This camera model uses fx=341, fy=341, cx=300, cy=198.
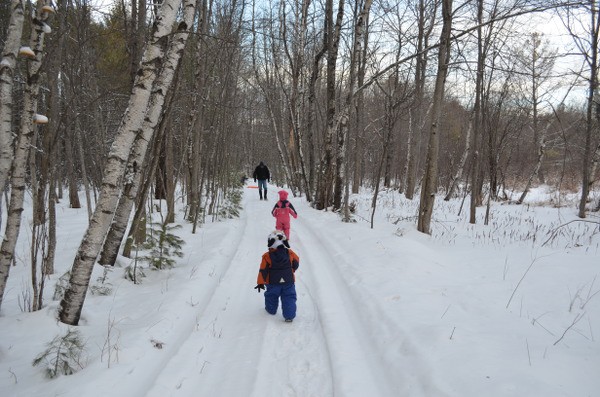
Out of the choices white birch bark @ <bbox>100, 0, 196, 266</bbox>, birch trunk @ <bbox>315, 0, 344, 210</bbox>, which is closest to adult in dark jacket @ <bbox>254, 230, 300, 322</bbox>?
white birch bark @ <bbox>100, 0, 196, 266</bbox>

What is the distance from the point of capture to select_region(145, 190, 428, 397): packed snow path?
302 cm

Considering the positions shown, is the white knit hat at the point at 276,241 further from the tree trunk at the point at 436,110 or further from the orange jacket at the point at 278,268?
the tree trunk at the point at 436,110

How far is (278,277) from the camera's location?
4.58 m

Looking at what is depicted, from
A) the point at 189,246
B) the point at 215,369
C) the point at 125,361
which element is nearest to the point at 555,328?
the point at 215,369

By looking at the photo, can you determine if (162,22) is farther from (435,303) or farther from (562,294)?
(562,294)

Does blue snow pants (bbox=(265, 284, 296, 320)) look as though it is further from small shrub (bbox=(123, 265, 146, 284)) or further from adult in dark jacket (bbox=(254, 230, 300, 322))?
small shrub (bbox=(123, 265, 146, 284))

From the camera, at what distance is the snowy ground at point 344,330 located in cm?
290

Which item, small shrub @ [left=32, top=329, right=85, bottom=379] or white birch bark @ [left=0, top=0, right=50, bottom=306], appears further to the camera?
white birch bark @ [left=0, top=0, right=50, bottom=306]

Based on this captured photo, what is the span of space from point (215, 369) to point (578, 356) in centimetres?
332

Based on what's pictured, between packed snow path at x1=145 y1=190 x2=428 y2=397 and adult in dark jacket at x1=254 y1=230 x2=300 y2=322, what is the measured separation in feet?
0.68

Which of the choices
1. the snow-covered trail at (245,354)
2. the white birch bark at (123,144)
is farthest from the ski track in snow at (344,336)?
the white birch bark at (123,144)

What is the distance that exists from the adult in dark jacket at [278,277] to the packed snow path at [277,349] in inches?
8.2

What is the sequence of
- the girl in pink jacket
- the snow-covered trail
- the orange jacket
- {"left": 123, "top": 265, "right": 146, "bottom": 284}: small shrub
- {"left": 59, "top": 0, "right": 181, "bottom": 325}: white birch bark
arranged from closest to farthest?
the snow-covered trail
{"left": 59, "top": 0, "right": 181, "bottom": 325}: white birch bark
the orange jacket
{"left": 123, "top": 265, "right": 146, "bottom": 284}: small shrub
the girl in pink jacket

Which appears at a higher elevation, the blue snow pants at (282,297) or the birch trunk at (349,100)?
A: the birch trunk at (349,100)
